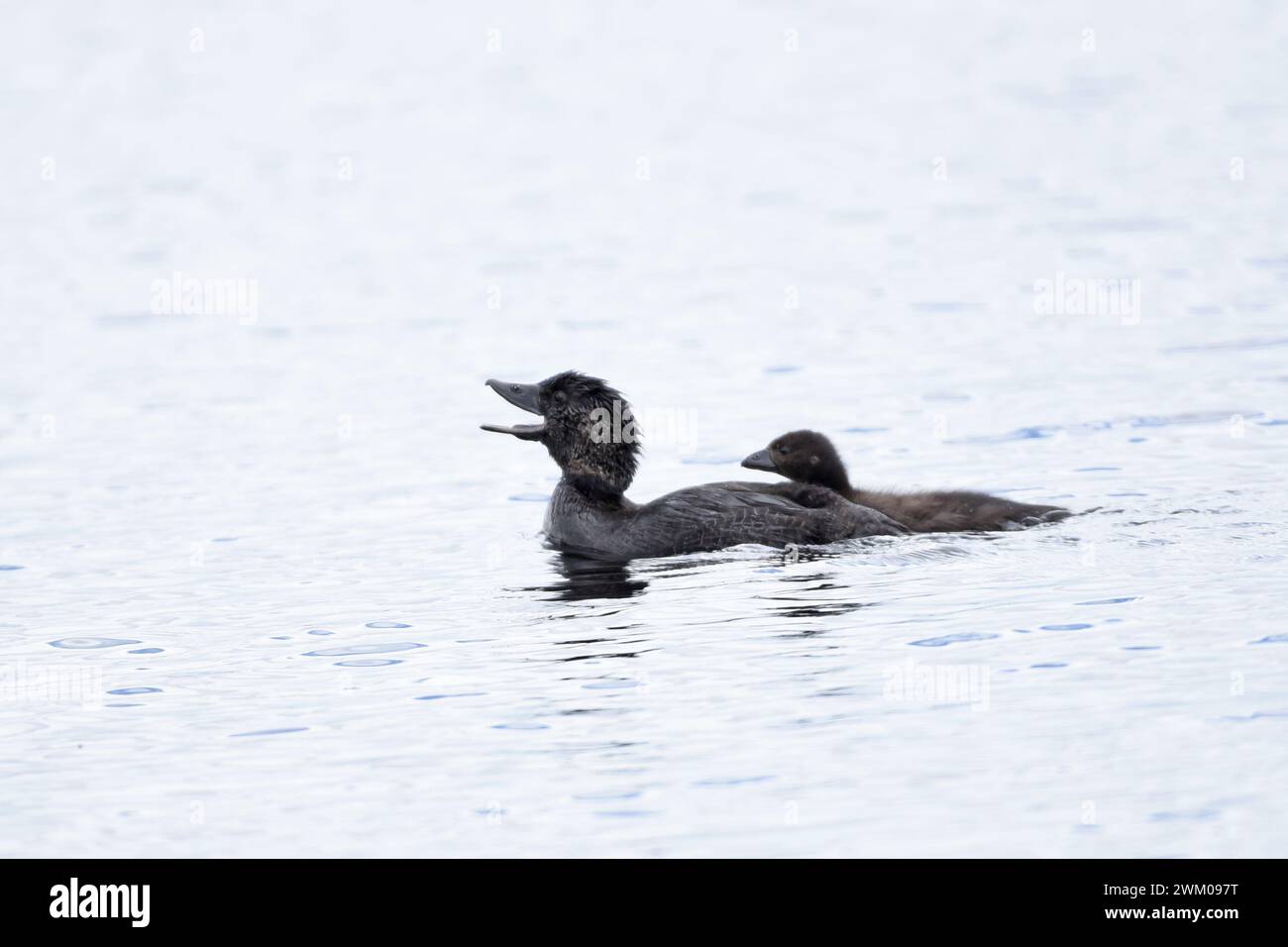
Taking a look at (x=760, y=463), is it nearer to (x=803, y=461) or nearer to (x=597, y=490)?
(x=803, y=461)

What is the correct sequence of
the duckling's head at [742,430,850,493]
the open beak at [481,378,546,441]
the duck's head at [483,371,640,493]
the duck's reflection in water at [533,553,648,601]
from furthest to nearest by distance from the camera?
the open beak at [481,378,546,441] < the duck's head at [483,371,640,493] < the duckling's head at [742,430,850,493] < the duck's reflection in water at [533,553,648,601]

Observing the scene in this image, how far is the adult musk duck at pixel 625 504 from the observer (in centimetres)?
1038

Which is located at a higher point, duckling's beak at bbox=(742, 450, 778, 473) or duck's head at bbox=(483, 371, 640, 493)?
duck's head at bbox=(483, 371, 640, 493)

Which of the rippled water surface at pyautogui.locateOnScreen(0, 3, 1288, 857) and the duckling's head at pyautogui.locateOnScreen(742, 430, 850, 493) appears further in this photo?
the duckling's head at pyautogui.locateOnScreen(742, 430, 850, 493)

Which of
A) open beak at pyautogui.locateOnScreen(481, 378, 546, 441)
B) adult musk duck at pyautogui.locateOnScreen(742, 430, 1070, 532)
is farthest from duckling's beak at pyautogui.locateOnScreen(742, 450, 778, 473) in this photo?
open beak at pyautogui.locateOnScreen(481, 378, 546, 441)

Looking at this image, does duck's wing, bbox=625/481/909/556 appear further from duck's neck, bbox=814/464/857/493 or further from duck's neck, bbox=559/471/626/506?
duck's neck, bbox=559/471/626/506

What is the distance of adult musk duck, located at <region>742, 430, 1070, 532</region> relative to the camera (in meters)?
10.4

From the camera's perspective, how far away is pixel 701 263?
2031 cm

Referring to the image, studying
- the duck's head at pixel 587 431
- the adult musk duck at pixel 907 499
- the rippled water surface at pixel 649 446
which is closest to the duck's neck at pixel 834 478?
the adult musk duck at pixel 907 499

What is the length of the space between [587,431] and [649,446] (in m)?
2.85

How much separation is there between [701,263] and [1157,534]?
1070 centimetres

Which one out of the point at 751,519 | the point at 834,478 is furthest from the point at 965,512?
the point at 751,519

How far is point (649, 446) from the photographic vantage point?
13.9 metres

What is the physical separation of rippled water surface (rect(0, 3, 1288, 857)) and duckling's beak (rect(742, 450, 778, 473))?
671mm
